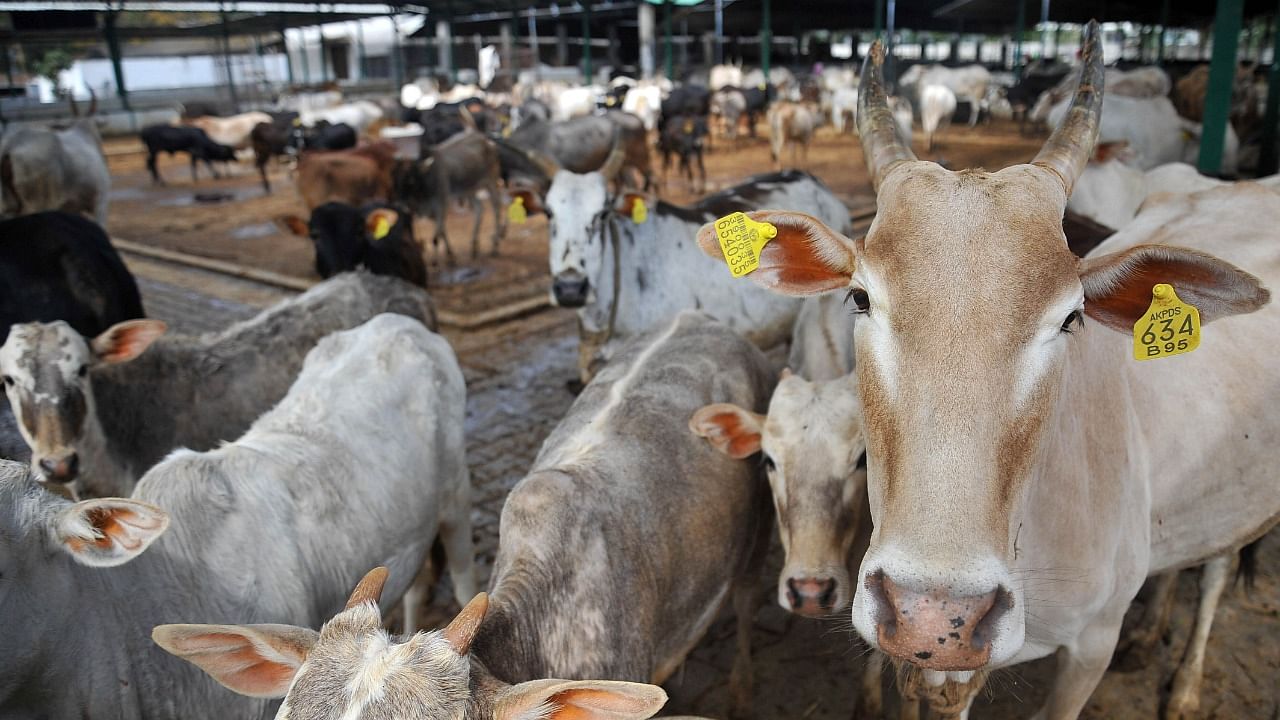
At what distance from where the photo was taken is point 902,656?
1.81m

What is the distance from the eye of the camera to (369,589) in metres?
2.02

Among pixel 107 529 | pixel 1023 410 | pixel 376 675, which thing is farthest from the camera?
pixel 107 529

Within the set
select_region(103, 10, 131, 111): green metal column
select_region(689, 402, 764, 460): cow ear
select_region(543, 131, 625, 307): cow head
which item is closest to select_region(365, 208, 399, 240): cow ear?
select_region(543, 131, 625, 307): cow head

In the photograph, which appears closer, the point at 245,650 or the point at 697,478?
the point at 245,650

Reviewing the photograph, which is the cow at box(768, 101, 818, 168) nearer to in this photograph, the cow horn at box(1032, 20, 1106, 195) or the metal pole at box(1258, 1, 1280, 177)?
the metal pole at box(1258, 1, 1280, 177)

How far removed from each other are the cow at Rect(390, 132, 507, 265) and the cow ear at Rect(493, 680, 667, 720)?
10.3 m

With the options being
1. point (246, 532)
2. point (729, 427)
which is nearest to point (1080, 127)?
point (729, 427)

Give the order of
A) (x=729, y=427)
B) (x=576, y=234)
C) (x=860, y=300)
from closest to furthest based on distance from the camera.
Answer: (x=860, y=300)
(x=729, y=427)
(x=576, y=234)

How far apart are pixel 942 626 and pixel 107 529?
230cm

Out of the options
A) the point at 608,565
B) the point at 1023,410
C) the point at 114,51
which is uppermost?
the point at 114,51

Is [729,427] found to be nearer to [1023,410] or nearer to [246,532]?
[1023,410]

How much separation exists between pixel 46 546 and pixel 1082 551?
3.11 metres

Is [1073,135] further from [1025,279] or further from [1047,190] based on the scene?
[1025,279]

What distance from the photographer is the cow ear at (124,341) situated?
4.13m
